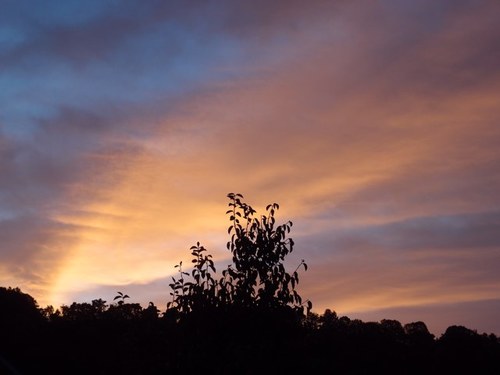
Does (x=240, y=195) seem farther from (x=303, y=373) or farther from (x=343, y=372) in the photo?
(x=343, y=372)

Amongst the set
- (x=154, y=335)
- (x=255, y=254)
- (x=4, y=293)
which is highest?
(x=4, y=293)

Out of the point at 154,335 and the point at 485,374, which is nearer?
the point at 154,335

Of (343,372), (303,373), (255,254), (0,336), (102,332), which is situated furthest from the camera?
(0,336)

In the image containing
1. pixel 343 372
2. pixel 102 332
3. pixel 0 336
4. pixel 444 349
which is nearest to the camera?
pixel 102 332

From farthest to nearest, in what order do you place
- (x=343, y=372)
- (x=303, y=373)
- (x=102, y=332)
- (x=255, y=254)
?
1. (x=343, y=372)
2. (x=102, y=332)
3. (x=255, y=254)
4. (x=303, y=373)

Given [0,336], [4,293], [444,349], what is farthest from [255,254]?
[4,293]

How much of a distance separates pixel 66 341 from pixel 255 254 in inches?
898

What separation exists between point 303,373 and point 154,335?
3730mm

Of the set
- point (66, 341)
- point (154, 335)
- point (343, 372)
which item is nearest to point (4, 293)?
point (66, 341)

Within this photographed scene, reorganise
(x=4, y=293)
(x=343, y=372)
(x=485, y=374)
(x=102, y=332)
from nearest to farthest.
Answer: (x=102, y=332), (x=343, y=372), (x=485, y=374), (x=4, y=293)

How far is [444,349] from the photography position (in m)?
54.1

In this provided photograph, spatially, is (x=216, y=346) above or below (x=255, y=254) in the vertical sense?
below

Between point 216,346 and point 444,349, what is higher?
point 444,349

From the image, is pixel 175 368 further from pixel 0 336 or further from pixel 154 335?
pixel 0 336
